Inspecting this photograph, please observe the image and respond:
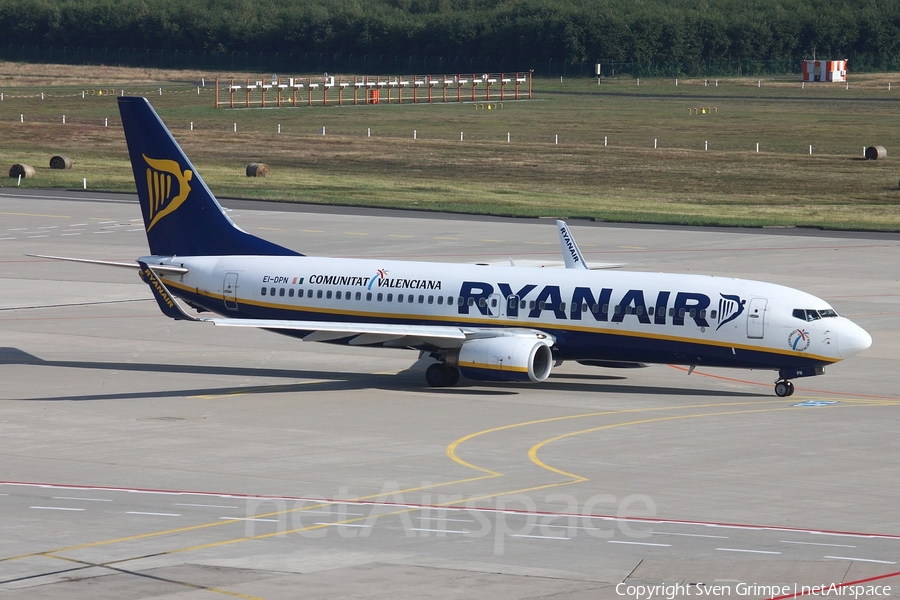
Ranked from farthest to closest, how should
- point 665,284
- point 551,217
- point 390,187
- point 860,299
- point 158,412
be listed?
1. point 390,187
2. point 551,217
3. point 860,299
4. point 665,284
5. point 158,412

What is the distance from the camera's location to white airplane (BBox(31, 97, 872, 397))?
146 feet

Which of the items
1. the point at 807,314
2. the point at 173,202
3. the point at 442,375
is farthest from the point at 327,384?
the point at 807,314

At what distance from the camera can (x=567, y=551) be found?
1053 inches

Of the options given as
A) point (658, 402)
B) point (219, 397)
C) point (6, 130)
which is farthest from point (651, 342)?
point (6, 130)

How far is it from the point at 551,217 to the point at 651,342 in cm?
5331

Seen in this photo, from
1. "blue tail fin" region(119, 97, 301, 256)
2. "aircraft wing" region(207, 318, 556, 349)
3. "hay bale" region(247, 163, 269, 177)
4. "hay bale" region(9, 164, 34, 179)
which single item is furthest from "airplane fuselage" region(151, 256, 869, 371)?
"hay bale" region(9, 164, 34, 179)

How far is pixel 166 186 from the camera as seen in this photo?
5297 cm

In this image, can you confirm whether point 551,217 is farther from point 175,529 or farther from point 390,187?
point 175,529

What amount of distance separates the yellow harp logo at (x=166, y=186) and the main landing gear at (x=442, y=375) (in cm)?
1225

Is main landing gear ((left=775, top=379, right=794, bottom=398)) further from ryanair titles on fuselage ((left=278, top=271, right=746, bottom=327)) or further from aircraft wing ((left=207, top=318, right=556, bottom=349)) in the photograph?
aircraft wing ((left=207, top=318, right=556, bottom=349))

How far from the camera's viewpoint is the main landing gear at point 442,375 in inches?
1848

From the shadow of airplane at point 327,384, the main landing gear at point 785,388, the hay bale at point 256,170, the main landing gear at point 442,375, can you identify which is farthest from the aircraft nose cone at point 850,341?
the hay bale at point 256,170

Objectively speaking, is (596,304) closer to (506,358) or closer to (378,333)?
(506,358)

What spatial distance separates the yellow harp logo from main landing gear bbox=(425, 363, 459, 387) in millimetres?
12250
